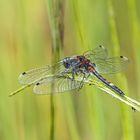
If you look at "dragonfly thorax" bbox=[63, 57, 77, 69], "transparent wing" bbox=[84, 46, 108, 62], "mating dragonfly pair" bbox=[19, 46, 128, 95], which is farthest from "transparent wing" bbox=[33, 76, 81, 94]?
"transparent wing" bbox=[84, 46, 108, 62]

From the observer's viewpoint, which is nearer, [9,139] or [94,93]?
[94,93]

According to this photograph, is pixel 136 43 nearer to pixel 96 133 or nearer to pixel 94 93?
pixel 94 93

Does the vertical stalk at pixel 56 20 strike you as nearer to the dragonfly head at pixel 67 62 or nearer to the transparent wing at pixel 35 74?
the transparent wing at pixel 35 74

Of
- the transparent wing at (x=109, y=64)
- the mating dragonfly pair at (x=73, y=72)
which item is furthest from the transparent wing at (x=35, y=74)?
the transparent wing at (x=109, y=64)

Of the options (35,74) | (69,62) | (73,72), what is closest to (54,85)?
(35,74)

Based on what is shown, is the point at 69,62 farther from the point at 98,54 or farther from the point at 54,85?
the point at 54,85

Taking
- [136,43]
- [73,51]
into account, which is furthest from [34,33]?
[136,43]

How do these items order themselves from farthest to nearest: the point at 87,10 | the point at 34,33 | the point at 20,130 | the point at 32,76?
the point at 34,33
the point at 87,10
the point at 20,130
the point at 32,76
